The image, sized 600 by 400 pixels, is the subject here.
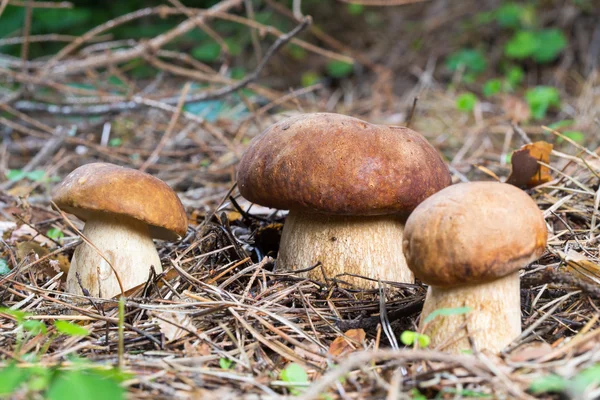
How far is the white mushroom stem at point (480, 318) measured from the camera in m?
1.69

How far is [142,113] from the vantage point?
595cm

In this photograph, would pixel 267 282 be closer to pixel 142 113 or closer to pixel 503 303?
pixel 503 303

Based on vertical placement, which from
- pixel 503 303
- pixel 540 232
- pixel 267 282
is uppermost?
pixel 540 232

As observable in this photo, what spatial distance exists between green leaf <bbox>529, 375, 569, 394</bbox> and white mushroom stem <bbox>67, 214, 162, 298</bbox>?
162cm

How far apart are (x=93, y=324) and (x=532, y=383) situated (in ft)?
4.79

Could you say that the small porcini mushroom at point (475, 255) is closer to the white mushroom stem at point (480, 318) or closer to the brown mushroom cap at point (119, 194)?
the white mushroom stem at point (480, 318)

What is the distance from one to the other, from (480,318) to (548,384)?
1.50 ft

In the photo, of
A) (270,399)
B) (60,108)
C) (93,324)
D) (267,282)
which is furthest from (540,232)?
(60,108)

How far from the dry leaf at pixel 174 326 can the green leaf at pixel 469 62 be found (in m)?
6.60

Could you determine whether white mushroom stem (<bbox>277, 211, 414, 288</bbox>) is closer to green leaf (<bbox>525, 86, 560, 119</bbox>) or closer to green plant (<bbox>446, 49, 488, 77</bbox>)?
green leaf (<bbox>525, 86, 560, 119</bbox>)

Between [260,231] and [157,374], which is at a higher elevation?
[157,374]

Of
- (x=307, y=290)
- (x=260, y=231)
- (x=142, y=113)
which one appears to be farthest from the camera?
(x=142, y=113)

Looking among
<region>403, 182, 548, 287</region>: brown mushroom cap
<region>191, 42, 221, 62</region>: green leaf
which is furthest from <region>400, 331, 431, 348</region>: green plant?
<region>191, 42, 221, 62</region>: green leaf

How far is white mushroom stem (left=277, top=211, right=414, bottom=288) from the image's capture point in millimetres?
2377
